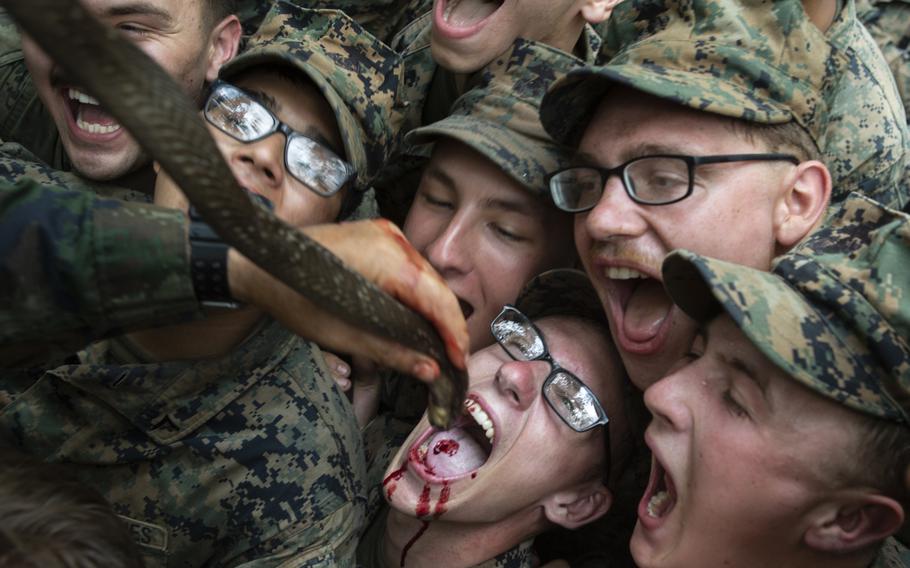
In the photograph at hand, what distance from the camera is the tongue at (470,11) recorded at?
3195 millimetres

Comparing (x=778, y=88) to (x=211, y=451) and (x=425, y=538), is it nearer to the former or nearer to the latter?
(x=425, y=538)

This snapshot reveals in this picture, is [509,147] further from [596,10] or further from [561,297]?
[596,10]

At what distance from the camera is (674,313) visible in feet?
7.93

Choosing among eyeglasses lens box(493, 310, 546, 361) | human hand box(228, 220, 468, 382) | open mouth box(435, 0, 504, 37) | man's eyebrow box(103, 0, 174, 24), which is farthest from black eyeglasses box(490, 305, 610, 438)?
man's eyebrow box(103, 0, 174, 24)

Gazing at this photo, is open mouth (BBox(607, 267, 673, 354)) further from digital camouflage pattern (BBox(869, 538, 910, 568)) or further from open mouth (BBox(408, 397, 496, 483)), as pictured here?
digital camouflage pattern (BBox(869, 538, 910, 568))

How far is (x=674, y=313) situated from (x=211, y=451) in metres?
1.24

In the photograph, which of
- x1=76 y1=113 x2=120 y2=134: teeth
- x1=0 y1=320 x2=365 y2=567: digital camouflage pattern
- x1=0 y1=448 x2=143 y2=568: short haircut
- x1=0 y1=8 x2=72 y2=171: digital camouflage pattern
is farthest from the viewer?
x1=0 y1=8 x2=72 y2=171: digital camouflage pattern

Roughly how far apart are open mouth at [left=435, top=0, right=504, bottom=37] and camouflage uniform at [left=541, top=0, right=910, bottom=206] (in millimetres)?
541

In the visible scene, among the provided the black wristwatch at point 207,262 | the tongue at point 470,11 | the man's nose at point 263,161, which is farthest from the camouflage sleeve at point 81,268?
the tongue at point 470,11

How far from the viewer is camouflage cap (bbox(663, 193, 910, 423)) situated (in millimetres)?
1828

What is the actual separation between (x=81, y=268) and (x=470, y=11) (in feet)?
6.51

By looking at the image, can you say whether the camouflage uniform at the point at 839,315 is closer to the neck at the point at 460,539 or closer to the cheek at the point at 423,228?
the neck at the point at 460,539

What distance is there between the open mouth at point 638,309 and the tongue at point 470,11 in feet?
3.85

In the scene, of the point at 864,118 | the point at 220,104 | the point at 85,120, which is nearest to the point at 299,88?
the point at 220,104
